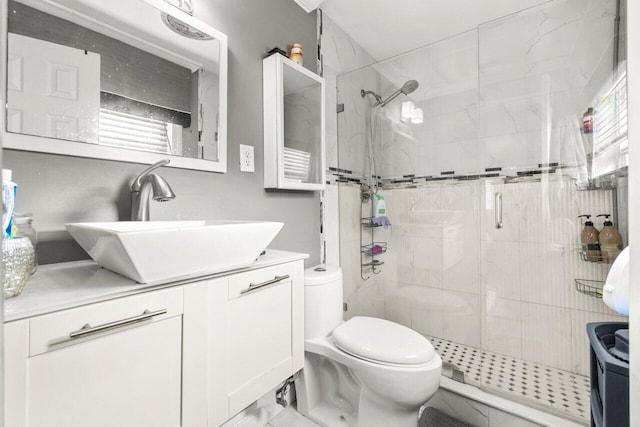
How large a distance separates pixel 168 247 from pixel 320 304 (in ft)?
3.02

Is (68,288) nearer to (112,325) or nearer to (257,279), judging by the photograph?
(112,325)

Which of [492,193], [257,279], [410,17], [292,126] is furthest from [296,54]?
[492,193]

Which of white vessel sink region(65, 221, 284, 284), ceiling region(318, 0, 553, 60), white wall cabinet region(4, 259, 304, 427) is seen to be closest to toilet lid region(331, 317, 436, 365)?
white wall cabinet region(4, 259, 304, 427)

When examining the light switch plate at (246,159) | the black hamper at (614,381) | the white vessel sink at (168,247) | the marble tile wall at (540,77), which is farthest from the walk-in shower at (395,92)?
the black hamper at (614,381)

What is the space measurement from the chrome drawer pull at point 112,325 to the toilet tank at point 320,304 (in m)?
0.80

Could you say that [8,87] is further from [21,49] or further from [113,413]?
[113,413]

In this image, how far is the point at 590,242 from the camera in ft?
5.52

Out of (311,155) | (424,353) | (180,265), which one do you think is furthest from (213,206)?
(424,353)

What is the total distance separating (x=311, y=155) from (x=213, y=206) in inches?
27.1

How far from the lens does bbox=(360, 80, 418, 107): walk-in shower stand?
2.42m

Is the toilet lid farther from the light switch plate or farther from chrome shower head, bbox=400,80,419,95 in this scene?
chrome shower head, bbox=400,80,419,95

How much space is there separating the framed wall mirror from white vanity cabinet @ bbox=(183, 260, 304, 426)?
578mm

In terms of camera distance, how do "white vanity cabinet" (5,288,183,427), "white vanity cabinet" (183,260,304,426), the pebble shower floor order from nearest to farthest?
"white vanity cabinet" (5,288,183,427) → "white vanity cabinet" (183,260,304,426) → the pebble shower floor

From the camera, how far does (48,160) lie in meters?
0.95
